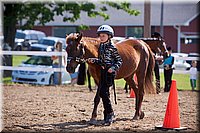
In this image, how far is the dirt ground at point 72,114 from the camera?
841 cm

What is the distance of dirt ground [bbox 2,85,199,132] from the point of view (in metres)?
8.41

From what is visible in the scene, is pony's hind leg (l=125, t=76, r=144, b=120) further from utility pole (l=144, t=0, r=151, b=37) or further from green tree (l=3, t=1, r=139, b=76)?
green tree (l=3, t=1, r=139, b=76)

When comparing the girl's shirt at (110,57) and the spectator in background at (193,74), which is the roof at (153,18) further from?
the girl's shirt at (110,57)

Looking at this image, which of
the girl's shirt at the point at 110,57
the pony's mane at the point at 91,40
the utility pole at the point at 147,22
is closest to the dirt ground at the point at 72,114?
the girl's shirt at the point at 110,57

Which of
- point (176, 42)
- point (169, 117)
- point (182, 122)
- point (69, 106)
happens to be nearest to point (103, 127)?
point (169, 117)

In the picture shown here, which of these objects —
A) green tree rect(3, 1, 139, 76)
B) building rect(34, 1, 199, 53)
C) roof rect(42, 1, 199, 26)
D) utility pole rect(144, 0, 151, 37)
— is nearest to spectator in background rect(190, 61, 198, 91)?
utility pole rect(144, 0, 151, 37)

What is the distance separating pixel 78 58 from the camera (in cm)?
881

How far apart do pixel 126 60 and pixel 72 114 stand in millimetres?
1746

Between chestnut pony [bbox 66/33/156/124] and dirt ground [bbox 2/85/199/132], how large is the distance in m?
0.47

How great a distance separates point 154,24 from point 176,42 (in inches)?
124

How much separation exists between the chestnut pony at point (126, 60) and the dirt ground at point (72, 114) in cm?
47

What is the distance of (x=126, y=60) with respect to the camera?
9.44 m

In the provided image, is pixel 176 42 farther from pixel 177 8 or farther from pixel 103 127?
pixel 103 127

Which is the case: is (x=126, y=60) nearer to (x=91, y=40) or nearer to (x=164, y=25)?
(x=91, y=40)
